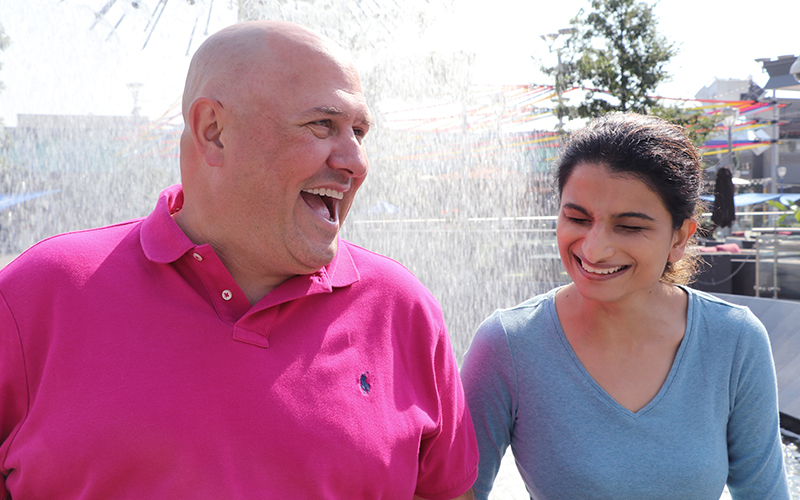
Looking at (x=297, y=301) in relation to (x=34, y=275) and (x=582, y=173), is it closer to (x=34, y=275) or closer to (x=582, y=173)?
(x=34, y=275)

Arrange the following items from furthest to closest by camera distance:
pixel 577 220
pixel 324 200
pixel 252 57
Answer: pixel 577 220, pixel 324 200, pixel 252 57

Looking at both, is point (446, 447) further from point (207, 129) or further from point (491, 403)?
point (207, 129)

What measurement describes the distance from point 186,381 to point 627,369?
1.35 m

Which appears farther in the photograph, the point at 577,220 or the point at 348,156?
the point at 577,220

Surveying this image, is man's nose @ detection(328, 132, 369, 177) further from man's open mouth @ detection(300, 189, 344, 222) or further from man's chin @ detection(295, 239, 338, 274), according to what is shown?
man's chin @ detection(295, 239, 338, 274)

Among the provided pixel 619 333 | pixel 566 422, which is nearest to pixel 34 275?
pixel 566 422

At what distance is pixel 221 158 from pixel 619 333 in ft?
4.46

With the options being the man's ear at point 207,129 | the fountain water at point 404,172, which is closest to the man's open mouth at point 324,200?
the man's ear at point 207,129

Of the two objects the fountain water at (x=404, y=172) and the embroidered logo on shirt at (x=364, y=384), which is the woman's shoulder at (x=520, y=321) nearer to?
the embroidered logo on shirt at (x=364, y=384)

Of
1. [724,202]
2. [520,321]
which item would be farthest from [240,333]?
[724,202]

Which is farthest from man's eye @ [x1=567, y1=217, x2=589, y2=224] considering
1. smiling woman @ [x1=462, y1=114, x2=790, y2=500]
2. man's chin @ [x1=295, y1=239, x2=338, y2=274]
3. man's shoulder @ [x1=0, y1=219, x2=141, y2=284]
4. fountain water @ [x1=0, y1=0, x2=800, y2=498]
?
fountain water @ [x1=0, y1=0, x2=800, y2=498]

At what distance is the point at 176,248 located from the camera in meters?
1.46

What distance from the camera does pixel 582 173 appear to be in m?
2.03

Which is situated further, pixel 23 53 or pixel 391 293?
pixel 23 53
